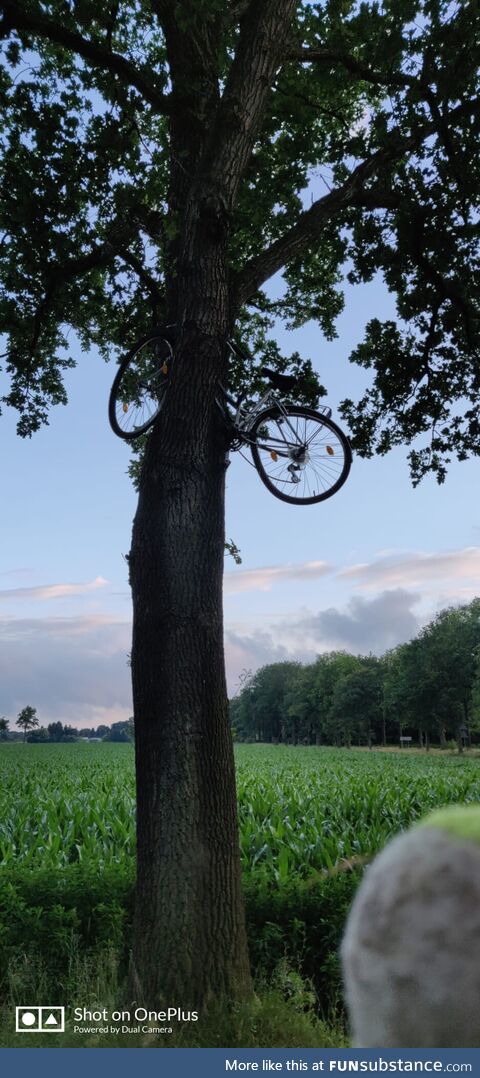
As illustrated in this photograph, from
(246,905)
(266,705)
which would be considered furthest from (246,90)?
(266,705)

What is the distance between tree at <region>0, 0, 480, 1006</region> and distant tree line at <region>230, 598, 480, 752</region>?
48.6m

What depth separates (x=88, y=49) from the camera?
758 cm

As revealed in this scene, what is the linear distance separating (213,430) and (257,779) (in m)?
13.2

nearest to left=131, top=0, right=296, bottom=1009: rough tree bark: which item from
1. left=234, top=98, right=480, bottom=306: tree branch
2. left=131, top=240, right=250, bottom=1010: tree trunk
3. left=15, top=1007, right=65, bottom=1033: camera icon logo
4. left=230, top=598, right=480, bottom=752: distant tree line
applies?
left=131, top=240, right=250, bottom=1010: tree trunk

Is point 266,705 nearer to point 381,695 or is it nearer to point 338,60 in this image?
point 381,695

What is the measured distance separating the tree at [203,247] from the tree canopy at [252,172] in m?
0.03

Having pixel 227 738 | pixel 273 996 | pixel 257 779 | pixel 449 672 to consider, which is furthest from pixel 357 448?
pixel 449 672

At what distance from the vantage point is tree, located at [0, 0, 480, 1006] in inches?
222

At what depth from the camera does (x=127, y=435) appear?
7.83m

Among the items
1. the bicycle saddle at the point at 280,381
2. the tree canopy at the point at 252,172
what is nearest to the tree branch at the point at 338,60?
the tree canopy at the point at 252,172

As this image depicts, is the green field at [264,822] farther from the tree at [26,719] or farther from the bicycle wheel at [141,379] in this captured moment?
the tree at [26,719]

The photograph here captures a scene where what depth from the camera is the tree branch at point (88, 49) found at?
7.56m

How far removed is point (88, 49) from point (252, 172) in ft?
8.00

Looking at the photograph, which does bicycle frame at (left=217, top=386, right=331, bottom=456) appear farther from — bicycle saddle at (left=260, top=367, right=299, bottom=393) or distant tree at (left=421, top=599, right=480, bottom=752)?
distant tree at (left=421, top=599, right=480, bottom=752)
